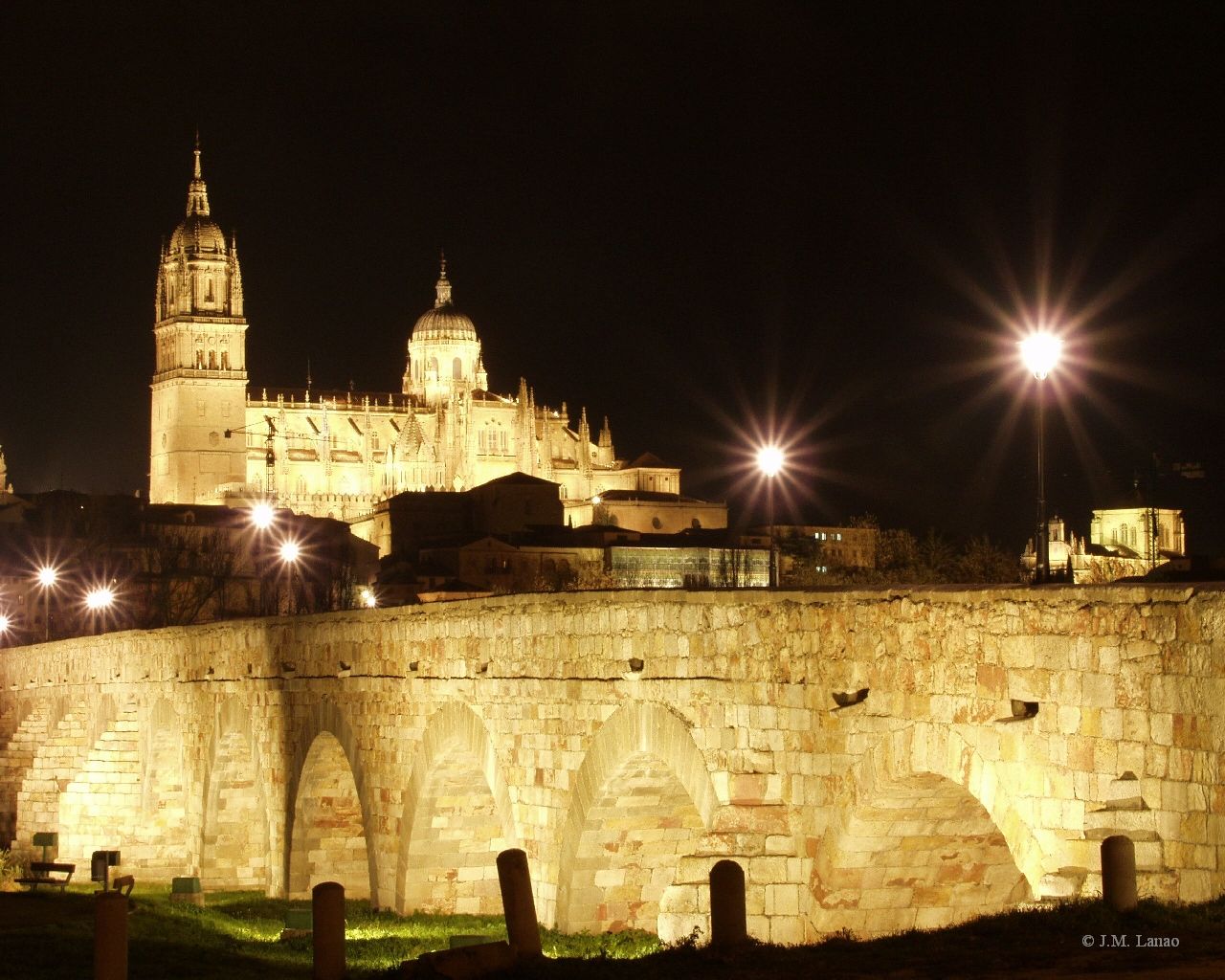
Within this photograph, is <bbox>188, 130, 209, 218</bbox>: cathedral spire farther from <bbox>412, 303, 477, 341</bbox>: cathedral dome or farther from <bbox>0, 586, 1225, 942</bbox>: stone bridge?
<bbox>0, 586, 1225, 942</bbox>: stone bridge

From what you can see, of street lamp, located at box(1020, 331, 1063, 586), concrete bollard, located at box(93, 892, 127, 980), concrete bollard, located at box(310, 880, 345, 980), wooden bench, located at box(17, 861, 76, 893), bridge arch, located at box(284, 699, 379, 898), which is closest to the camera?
concrete bollard, located at box(310, 880, 345, 980)

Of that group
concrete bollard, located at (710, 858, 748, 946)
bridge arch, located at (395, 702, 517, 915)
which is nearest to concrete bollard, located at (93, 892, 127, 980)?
concrete bollard, located at (710, 858, 748, 946)

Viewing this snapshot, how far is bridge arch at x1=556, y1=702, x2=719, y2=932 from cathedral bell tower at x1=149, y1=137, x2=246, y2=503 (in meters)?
129

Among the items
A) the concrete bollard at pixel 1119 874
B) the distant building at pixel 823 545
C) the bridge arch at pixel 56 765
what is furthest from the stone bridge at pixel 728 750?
the distant building at pixel 823 545

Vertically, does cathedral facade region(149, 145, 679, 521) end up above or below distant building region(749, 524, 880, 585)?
above

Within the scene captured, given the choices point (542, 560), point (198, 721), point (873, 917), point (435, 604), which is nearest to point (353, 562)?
point (542, 560)

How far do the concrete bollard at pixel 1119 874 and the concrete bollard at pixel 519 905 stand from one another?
3.57 m

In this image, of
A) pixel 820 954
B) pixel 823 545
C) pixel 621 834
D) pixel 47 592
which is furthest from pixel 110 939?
pixel 823 545

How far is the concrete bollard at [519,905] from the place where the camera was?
12.2 meters

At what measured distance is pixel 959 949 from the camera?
10383 millimetres

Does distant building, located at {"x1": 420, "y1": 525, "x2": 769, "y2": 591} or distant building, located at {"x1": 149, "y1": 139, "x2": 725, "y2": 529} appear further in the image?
distant building, located at {"x1": 149, "y1": 139, "x2": 725, "y2": 529}

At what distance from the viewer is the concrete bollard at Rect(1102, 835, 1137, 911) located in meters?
10.0

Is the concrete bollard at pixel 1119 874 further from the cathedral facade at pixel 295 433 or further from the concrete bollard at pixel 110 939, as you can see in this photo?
the cathedral facade at pixel 295 433

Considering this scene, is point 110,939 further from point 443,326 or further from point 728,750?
point 443,326
